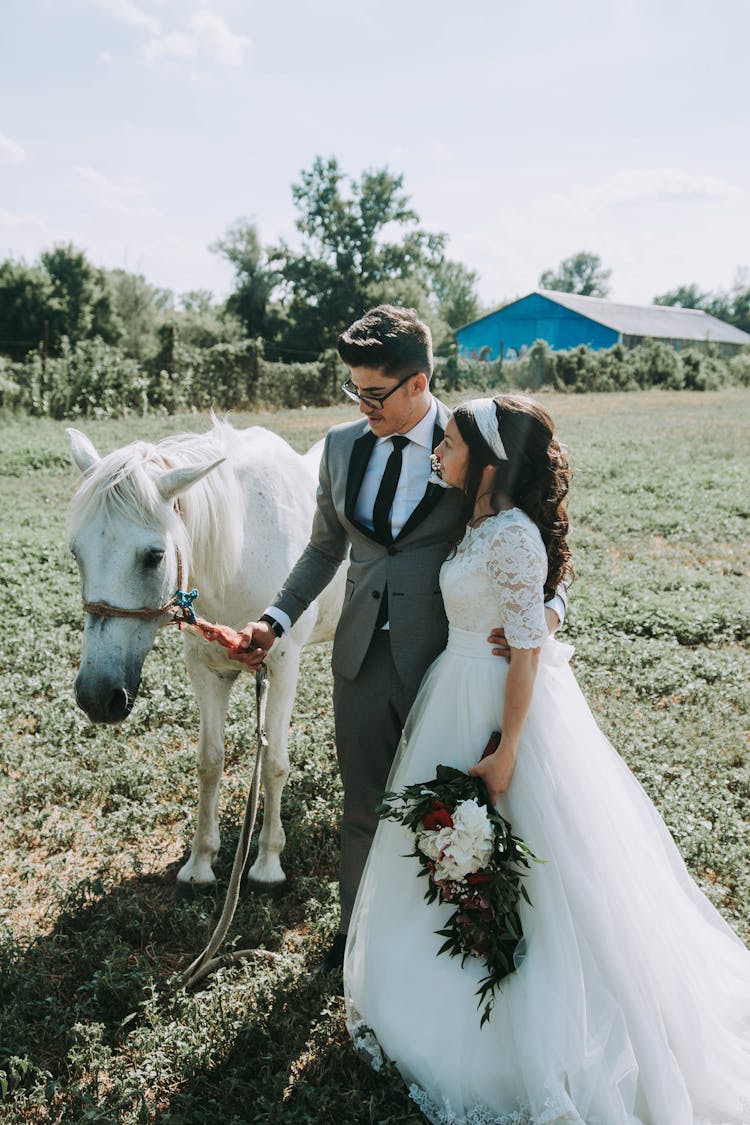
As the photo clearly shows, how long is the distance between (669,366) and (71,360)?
2650 cm

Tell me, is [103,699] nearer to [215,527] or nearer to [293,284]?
[215,527]

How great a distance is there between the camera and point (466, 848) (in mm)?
2396

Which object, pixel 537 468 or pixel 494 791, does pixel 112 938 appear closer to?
pixel 494 791

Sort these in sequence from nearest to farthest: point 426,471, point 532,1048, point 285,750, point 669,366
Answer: point 532,1048
point 426,471
point 285,750
point 669,366

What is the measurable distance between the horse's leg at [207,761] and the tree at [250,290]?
133ft

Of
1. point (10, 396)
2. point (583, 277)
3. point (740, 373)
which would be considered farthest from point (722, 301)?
point (10, 396)

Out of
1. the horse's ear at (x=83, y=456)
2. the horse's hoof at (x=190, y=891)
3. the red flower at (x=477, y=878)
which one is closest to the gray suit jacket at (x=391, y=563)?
the red flower at (x=477, y=878)

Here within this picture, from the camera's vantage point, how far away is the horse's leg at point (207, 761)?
3.81 metres

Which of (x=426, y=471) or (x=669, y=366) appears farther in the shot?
(x=669, y=366)

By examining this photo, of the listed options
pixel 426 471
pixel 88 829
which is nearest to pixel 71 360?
pixel 88 829

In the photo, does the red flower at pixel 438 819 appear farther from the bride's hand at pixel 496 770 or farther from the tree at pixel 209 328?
the tree at pixel 209 328

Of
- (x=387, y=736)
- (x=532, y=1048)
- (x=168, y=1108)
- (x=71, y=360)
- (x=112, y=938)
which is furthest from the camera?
(x=71, y=360)

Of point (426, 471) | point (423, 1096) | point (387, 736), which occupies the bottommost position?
point (423, 1096)

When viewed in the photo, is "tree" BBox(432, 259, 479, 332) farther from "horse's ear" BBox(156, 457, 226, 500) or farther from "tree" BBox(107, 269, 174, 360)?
"horse's ear" BBox(156, 457, 226, 500)
